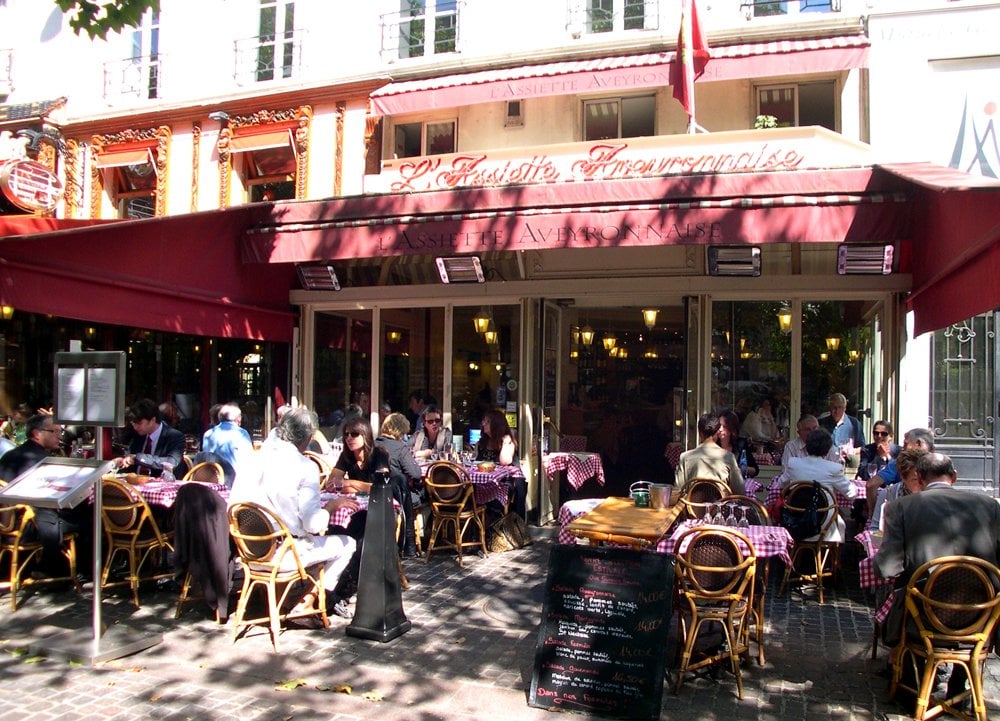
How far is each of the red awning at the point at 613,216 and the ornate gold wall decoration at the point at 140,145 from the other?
460 cm

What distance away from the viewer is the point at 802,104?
943 cm

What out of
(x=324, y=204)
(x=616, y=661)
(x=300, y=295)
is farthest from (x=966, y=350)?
(x=300, y=295)

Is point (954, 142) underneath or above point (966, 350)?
above

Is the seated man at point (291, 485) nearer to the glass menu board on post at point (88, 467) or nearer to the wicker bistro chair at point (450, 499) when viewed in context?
the glass menu board on post at point (88, 467)

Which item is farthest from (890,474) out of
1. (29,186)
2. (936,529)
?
(29,186)

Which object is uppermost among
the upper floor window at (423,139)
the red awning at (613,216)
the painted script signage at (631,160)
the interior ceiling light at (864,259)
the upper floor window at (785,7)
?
the upper floor window at (785,7)

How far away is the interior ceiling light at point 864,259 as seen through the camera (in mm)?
7535

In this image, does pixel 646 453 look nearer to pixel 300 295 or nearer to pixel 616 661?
pixel 300 295

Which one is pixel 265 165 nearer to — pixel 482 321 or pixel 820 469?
pixel 482 321

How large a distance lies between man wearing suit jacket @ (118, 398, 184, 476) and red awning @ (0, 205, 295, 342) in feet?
3.55

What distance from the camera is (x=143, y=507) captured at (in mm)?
5469

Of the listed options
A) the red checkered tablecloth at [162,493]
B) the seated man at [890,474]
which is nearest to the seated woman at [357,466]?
the red checkered tablecloth at [162,493]

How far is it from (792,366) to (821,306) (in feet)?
2.33

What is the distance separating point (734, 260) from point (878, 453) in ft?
7.91
